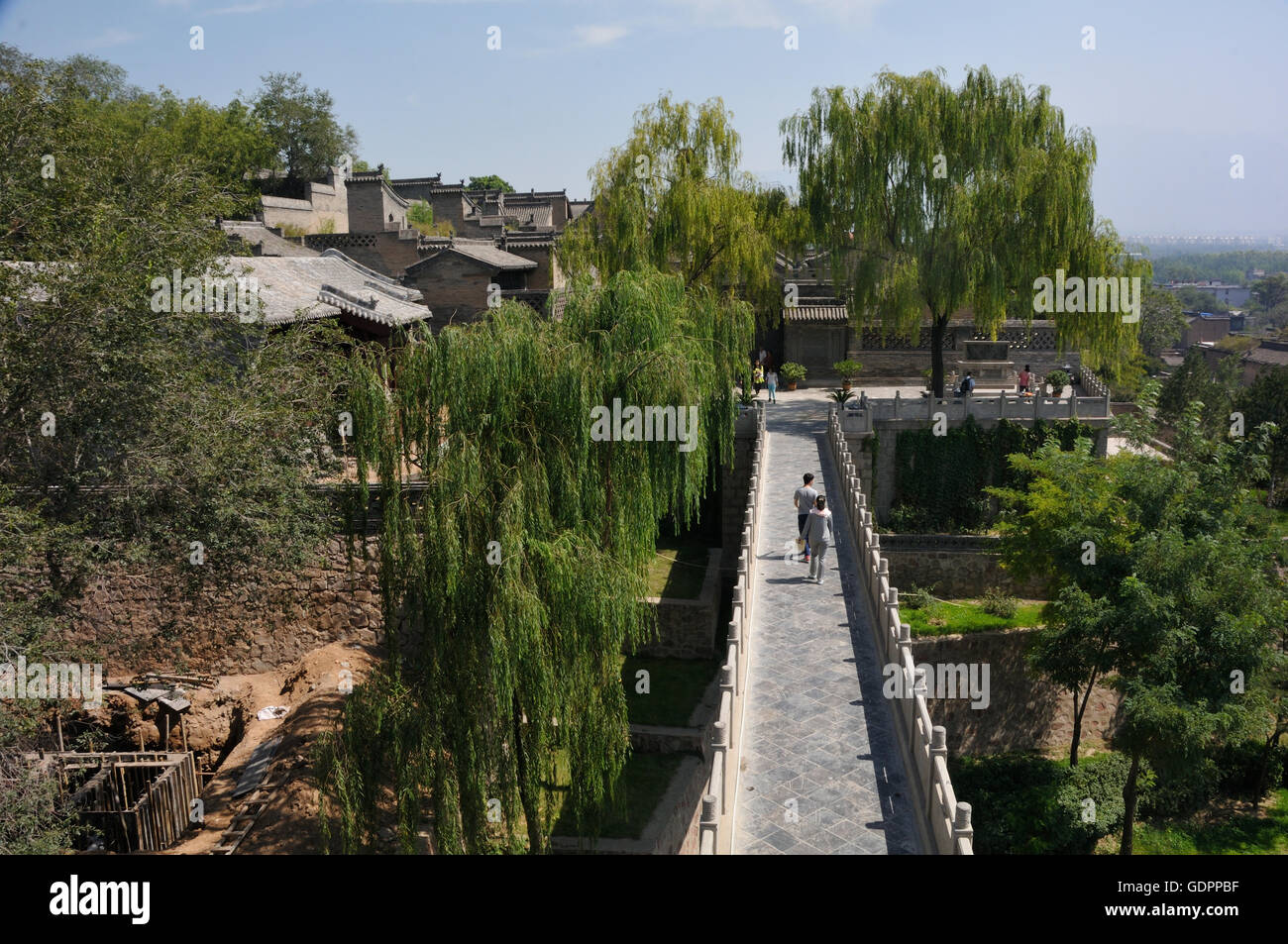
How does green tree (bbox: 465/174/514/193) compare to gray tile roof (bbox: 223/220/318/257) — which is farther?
green tree (bbox: 465/174/514/193)

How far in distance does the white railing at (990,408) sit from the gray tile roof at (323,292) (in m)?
12.2

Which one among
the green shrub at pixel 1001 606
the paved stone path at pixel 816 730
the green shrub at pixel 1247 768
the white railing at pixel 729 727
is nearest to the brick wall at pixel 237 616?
the white railing at pixel 729 727

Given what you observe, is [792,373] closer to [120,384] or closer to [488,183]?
[120,384]

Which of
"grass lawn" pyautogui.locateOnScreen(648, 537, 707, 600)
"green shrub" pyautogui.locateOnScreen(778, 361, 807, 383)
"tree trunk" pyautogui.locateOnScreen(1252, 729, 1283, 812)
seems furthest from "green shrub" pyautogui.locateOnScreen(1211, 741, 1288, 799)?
"green shrub" pyautogui.locateOnScreen(778, 361, 807, 383)

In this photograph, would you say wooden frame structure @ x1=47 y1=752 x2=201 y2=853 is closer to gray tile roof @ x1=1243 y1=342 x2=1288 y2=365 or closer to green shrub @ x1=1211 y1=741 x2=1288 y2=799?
green shrub @ x1=1211 y1=741 x2=1288 y2=799

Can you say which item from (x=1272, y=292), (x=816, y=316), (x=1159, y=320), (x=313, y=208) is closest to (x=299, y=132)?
(x=313, y=208)

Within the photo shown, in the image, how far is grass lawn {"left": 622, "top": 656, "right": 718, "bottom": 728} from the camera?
1752 centimetres

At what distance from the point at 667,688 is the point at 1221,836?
11869mm

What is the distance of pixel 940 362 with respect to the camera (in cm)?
2680

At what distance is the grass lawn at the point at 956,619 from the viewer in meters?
21.7

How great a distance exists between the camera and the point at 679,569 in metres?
22.8

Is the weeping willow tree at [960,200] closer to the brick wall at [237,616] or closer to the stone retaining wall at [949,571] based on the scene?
the stone retaining wall at [949,571]

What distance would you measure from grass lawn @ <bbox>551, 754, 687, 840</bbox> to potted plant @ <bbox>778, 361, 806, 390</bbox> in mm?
16168

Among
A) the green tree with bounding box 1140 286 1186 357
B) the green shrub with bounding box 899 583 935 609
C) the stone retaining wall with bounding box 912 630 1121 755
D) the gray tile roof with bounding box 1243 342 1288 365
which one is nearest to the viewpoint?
A: the stone retaining wall with bounding box 912 630 1121 755
